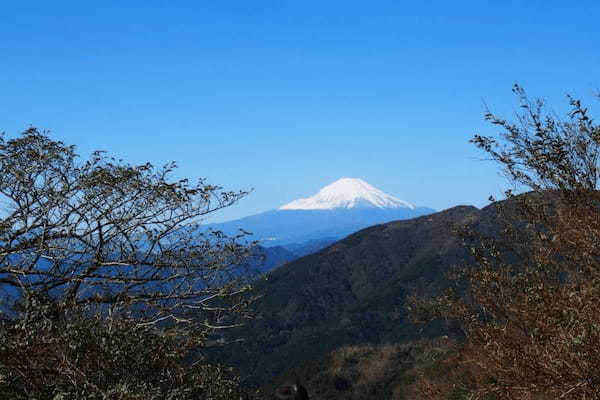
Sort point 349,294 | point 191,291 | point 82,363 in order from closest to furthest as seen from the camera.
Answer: point 82,363
point 191,291
point 349,294

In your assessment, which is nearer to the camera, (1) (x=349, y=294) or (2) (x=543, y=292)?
(2) (x=543, y=292)

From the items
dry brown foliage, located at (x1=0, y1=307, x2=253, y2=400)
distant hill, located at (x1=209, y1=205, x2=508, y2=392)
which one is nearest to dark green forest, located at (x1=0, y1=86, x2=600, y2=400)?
dry brown foliage, located at (x1=0, y1=307, x2=253, y2=400)

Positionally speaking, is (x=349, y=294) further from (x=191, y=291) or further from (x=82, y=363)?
(x=82, y=363)

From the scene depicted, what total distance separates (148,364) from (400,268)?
158m

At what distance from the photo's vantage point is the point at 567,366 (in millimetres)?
6398

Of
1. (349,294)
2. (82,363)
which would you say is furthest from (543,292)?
(349,294)

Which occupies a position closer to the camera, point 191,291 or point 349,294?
point 191,291

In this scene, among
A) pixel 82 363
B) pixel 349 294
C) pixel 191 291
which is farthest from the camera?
pixel 349 294

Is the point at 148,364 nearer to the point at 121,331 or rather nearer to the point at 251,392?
the point at 121,331

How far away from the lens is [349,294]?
16225 centimetres

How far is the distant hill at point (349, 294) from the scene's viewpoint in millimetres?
125188

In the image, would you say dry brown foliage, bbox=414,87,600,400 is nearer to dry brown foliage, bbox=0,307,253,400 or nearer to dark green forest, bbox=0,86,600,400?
dark green forest, bbox=0,86,600,400

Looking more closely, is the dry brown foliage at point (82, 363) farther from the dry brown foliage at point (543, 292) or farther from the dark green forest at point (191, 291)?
the dry brown foliage at point (543, 292)

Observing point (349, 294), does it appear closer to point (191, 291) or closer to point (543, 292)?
point (191, 291)
